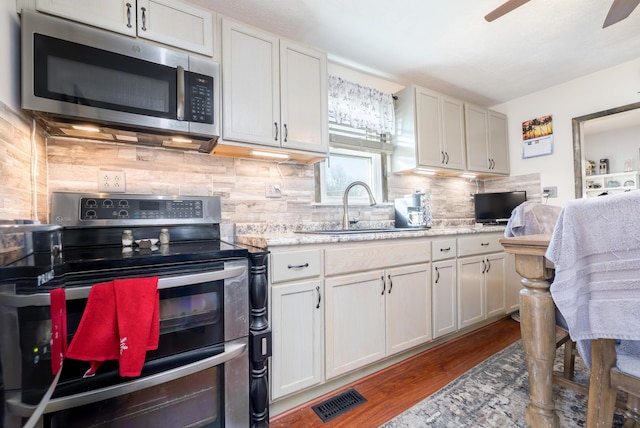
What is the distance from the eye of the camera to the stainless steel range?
68 centimetres

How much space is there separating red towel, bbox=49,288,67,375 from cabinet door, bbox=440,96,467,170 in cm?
291

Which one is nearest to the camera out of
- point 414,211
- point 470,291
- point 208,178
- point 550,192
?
point 208,178

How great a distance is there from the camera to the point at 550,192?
117 inches

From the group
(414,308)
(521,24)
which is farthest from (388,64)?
(414,308)

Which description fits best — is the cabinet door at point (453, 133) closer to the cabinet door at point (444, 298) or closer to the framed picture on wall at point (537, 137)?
the framed picture on wall at point (537, 137)

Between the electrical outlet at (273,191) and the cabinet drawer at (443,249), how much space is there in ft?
3.99

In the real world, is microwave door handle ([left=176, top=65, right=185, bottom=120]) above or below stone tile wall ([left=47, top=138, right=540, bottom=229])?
above

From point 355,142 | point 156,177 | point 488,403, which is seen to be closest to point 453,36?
point 355,142

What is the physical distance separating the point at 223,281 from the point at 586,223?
51.9 inches

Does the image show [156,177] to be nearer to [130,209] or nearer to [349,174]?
[130,209]

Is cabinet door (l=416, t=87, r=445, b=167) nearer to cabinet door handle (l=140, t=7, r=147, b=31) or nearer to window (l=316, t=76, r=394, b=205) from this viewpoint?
window (l=316, t=76, r=394, b=205)

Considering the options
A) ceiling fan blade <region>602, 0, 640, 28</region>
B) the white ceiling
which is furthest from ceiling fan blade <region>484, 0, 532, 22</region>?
ceiling fan blade <region>602, 0, 640, 28</region>

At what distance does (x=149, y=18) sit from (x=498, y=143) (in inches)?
138

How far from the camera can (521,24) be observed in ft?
6.53
